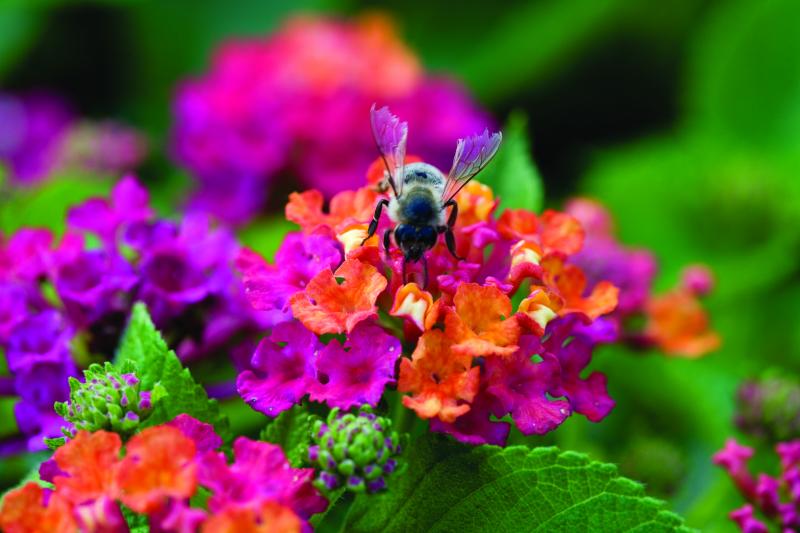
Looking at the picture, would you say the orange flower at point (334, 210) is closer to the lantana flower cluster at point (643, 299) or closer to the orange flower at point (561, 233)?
the orange flower at point (561, 233)

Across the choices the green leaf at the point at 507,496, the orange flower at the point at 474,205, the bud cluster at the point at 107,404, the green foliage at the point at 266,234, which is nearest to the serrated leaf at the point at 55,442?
the bud cluster at the point at 107,404

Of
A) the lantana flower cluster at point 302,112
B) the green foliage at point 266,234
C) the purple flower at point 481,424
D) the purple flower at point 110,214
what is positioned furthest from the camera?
the lantana flower cluster at point 302,112

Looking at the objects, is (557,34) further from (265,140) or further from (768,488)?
(768,488)

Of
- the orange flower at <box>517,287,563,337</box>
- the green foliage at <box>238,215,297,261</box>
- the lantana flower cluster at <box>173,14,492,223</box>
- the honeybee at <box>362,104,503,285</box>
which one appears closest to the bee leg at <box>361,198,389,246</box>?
the honeybee at <box>362,104,503,285</box>

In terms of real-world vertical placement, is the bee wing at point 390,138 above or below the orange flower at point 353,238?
above

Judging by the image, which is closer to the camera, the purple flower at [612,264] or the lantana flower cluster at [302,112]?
the purple flower at [612,264]

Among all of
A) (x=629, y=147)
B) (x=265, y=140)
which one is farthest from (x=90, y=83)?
(x=629, y=147)

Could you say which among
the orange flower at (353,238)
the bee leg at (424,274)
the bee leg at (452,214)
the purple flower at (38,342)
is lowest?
the purple flower at (38,342)

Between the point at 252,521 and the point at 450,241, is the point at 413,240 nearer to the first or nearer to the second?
the point at 450,241

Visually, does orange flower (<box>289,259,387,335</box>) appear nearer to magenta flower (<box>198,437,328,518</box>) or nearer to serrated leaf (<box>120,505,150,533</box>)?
magenta flower (<box>198,437,328,518</box>)
